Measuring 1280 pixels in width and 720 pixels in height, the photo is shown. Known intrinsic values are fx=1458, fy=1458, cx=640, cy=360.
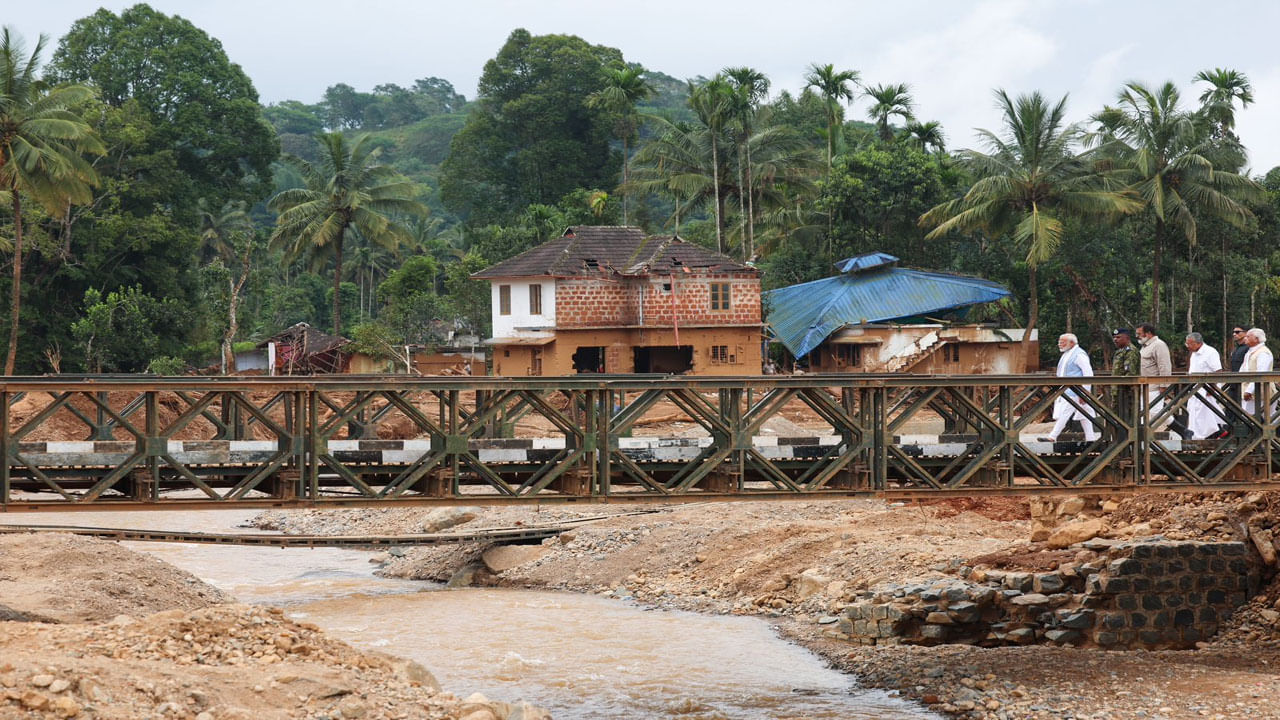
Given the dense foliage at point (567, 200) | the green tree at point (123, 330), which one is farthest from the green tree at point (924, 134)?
the green tree at point (123, 330)

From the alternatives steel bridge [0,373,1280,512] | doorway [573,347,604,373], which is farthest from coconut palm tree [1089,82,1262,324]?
steel bridge [0,373,1280,512]

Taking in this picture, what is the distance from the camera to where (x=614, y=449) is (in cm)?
1553

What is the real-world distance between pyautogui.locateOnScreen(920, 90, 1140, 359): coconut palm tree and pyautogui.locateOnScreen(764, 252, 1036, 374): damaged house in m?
2.27

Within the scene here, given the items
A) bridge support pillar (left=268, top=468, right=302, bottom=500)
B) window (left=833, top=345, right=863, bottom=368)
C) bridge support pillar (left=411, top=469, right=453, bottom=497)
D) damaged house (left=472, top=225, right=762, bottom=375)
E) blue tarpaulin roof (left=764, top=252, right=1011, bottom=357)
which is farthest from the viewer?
window (left=833, top=345, right=863, bottom=368)

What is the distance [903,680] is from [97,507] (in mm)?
9856

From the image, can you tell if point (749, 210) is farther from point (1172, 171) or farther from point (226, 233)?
point (226, 233)

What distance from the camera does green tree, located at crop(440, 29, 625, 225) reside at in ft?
253

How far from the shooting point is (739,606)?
941 inches

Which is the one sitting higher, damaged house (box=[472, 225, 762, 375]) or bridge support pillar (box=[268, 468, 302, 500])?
damaged house (box=[472, 225, 762, 375])

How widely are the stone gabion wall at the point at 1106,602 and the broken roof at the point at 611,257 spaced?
30429mm

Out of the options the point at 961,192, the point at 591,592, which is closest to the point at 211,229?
the point at 961,192

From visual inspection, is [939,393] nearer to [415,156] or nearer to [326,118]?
[415,156]

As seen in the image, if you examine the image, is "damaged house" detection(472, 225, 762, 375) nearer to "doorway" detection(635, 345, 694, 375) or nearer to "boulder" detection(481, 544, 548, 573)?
"doorway" detection(635, 345, 694, 375)

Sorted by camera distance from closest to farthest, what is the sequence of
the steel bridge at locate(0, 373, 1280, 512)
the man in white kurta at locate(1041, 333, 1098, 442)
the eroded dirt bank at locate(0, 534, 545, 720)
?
the eroded dirt bank at locate(0, 534, 545, 720)
the steel bridge at locate(0, 373, 1280, 512)
the man in white kurta at locate(1041, 333, 1098, 442)
